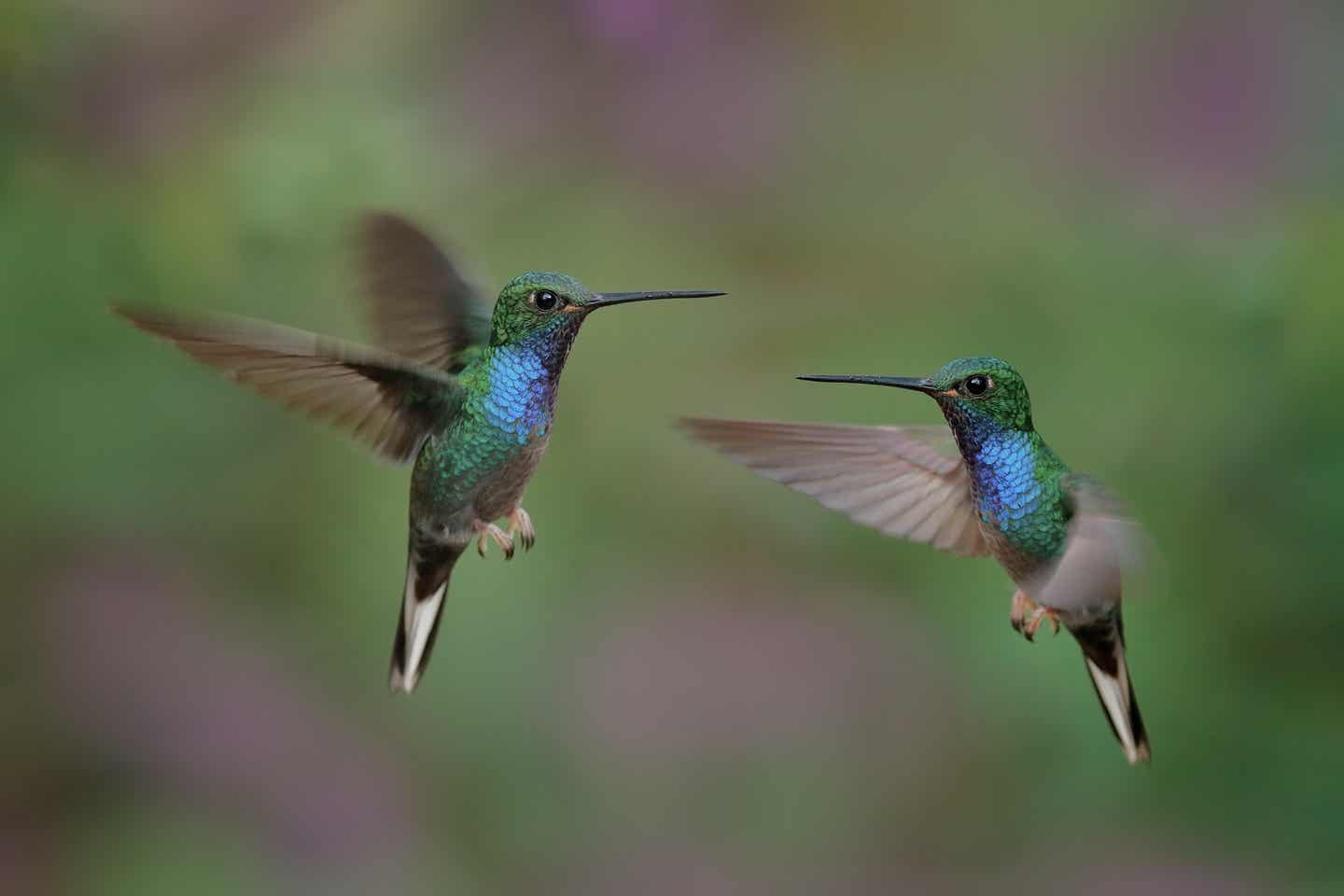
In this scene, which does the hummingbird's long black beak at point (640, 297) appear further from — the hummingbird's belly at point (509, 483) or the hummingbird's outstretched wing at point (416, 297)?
the hummingbird's outstretched wing at point (416, 297)

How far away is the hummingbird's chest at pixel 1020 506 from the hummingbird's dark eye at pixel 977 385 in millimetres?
69

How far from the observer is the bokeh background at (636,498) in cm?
267

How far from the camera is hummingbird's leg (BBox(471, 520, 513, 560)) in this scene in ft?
3.24

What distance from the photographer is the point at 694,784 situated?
3223 mm

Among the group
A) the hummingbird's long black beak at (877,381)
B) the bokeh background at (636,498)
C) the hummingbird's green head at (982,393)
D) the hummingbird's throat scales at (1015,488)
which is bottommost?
the bokeh background at (636,498)

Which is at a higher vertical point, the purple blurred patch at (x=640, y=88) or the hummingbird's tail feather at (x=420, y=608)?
the purple blurred patch at (x=640, y=88)

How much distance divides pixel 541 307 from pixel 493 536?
0.62ft

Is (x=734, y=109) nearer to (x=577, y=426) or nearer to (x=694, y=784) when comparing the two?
(x=577, y=426)

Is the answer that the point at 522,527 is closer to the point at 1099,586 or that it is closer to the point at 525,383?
the point at 525,383

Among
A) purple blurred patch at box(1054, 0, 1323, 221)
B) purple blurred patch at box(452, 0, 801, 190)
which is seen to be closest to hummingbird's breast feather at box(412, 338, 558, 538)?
purple blurred patch at box(452, 0, 801, 190)

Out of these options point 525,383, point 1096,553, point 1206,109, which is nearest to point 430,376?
point 525,383

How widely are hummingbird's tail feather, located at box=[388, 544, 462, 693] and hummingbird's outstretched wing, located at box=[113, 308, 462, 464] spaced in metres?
0.08

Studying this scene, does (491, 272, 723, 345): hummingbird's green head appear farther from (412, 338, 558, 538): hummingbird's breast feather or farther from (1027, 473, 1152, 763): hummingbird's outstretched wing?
(1027, 473, 1152, 763): hummingbird's outstretched wing

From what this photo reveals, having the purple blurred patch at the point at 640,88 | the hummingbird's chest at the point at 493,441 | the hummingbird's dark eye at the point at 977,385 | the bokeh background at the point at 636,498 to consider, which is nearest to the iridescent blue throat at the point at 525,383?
the hummingbird's chest at the point at 493,441
